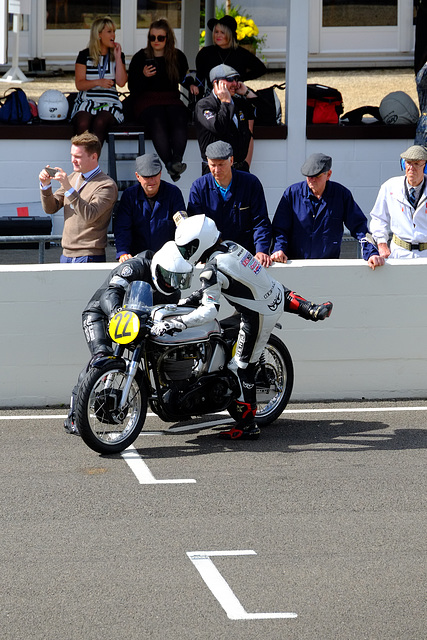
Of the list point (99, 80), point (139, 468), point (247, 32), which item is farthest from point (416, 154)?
point (247, 32)

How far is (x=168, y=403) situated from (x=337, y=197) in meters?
2.49

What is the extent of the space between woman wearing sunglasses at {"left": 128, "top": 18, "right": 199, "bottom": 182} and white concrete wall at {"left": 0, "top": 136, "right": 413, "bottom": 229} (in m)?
0.61

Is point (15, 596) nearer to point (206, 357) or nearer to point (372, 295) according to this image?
point (206, 357)

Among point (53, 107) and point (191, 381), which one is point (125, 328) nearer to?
point (191, 381)

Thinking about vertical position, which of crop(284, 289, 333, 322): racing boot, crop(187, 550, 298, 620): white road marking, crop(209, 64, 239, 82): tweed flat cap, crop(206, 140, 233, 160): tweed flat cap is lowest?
crop(187, 550, 298, 620): white road marking

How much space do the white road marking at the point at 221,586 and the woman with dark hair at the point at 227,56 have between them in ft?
26.8

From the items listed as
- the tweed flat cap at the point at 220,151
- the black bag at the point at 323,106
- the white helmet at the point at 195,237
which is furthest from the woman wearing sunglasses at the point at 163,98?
the white helmet at the point at 195,237

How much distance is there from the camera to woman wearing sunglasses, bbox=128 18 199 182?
42.6ft

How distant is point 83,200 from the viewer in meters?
Answer: 9.07

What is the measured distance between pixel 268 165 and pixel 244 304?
21.0 feet

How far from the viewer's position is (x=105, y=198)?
9.12 metres

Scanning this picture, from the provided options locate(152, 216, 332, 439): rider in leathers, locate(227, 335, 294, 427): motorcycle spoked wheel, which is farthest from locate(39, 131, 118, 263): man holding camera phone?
locate(227, 335, 294, 427): motorcycle spoked wheel

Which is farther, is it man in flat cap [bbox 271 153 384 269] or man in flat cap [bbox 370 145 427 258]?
man in flat cap [bbox 370 145 427 258]

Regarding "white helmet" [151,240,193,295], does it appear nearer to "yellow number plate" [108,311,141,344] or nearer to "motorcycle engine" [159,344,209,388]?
"yellow number plate" [108,311,141,344]
